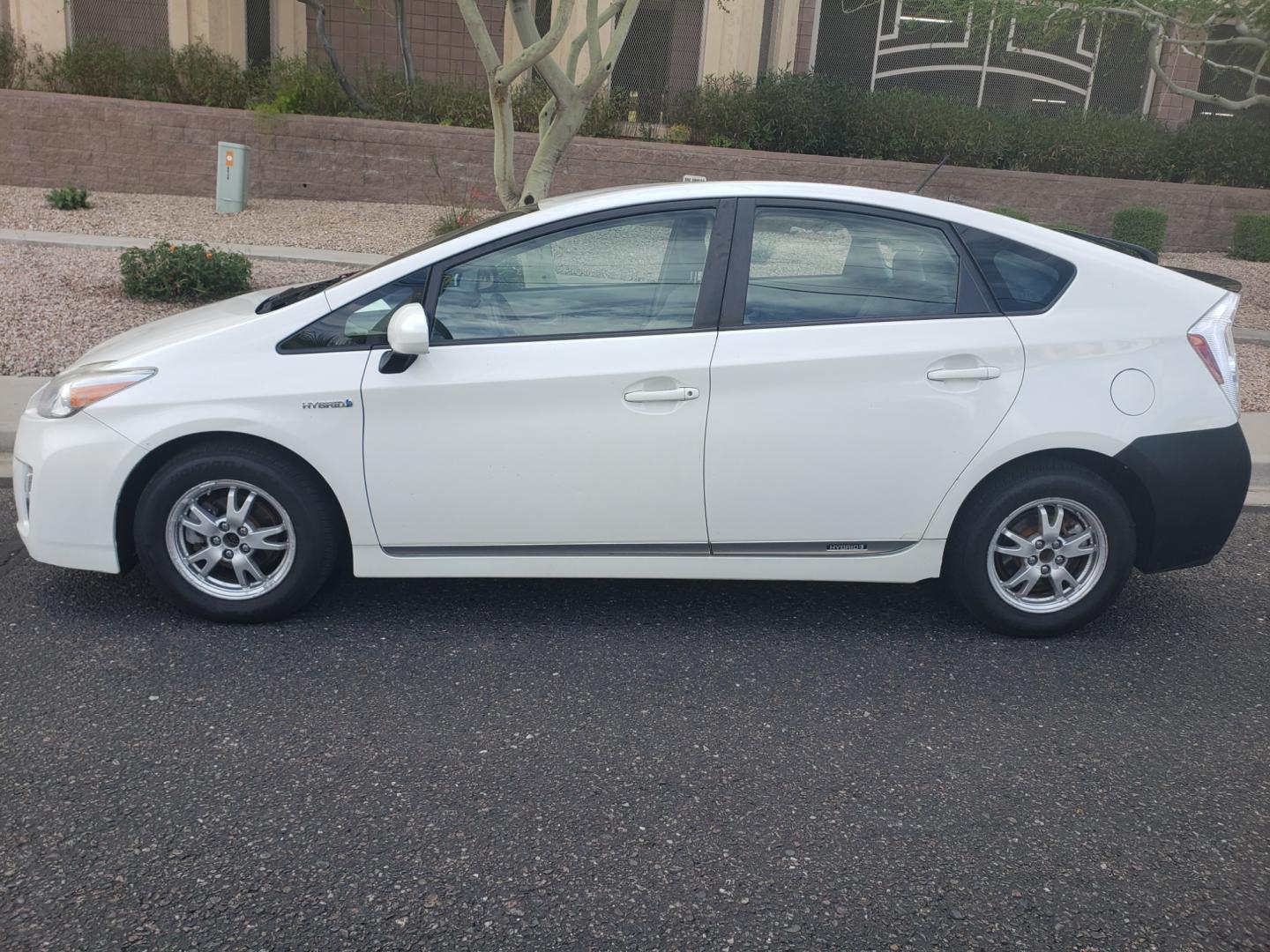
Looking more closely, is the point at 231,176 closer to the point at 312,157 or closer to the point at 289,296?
the point at 312,157

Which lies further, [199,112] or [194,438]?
[199,112]

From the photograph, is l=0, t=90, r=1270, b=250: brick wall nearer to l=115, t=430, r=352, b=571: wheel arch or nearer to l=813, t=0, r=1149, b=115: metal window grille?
l=813, t=0, r=1149, b=115: metal window grille

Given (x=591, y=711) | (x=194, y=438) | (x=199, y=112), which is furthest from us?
(x=199, y=112)

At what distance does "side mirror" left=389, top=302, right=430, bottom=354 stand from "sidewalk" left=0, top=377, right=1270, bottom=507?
3.21m

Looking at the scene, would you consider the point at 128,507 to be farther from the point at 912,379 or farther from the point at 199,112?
the point at 199,112

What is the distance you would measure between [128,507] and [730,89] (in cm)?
1449

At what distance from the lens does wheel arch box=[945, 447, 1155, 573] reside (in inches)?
177

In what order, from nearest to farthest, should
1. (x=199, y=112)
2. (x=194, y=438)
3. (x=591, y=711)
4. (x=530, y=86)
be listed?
(x=591, y=711), (x=194, y=438), (x=199, y=112), (x=530, y=86)

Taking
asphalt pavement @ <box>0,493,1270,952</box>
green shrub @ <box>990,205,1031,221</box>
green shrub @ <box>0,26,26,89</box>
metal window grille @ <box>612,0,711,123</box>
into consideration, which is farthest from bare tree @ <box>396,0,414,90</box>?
asphalt pavement @ <box>0,493,1270,952</box>

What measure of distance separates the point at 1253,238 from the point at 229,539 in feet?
48.5

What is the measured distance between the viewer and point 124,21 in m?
18.0

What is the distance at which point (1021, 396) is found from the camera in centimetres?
443

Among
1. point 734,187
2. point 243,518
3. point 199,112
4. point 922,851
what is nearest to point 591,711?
point 922,851

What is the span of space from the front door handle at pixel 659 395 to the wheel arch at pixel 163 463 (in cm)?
116
